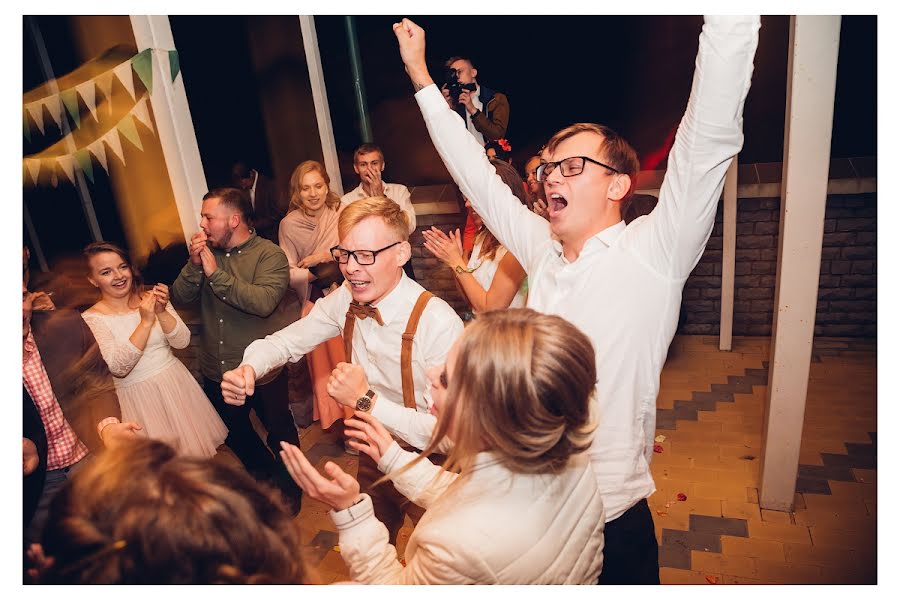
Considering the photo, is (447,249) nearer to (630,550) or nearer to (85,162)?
(630,550)

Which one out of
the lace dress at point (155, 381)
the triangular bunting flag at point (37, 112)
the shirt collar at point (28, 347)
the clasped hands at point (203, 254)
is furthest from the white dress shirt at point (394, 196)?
the shirt collar at point (28, 347)

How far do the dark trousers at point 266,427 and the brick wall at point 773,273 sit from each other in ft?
9.86

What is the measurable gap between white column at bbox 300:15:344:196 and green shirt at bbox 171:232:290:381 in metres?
1.89

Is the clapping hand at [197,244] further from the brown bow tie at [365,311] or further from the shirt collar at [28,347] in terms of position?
the brown bow tie at [365,311]

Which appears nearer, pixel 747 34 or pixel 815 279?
pixel 747 34

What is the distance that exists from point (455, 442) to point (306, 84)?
4011mm

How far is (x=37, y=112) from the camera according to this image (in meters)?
2.91

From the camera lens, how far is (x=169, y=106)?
11.2ft

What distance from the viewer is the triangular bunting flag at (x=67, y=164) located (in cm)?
310

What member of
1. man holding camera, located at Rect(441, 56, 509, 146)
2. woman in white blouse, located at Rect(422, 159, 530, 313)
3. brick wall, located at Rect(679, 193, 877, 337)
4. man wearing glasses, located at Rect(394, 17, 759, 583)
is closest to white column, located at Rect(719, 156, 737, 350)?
brick wall, located at Rect(679, 193, 877, 337)

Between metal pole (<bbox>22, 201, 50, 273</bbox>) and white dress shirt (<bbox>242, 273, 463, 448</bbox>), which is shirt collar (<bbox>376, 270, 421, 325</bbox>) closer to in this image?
white dress shirt (<bbox>242, 273, 463, 448</bbox>)

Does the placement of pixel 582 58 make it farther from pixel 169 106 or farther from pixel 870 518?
pixel 870 518

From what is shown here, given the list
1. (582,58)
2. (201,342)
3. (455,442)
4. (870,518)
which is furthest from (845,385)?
(201,342)

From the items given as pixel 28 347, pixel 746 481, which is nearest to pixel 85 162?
pixel 28 347
